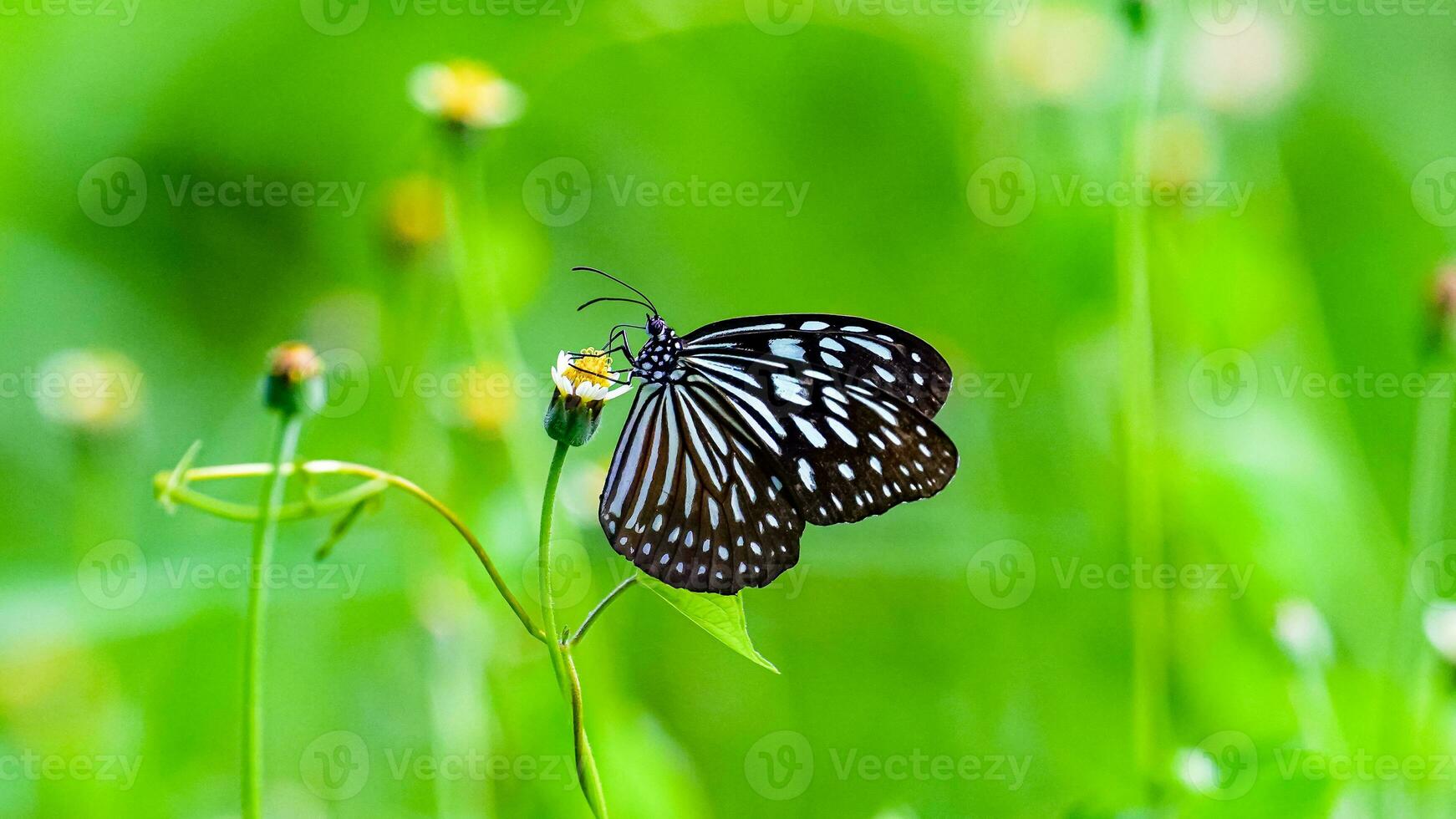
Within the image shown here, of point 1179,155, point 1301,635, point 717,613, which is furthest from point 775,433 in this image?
point 1179,155

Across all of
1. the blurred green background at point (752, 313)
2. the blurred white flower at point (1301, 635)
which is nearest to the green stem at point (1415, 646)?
the blurred green background at point (752, 313)

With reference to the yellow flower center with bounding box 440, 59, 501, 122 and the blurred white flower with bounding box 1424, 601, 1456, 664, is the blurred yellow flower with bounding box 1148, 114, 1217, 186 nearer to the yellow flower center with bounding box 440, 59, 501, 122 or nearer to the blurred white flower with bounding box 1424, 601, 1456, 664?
the blurred white flower with bounding box 1424, 601, 1456, 664

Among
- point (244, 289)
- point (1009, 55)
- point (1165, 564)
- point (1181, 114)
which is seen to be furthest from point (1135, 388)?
point (244, 289)

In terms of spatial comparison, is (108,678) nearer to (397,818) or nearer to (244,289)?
(397,818)

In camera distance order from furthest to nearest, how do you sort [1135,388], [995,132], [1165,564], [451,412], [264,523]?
[995,132]
[1165,564]
[451,412]
[1135,388]
[264,523]

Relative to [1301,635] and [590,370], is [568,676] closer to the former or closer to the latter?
[590,370]

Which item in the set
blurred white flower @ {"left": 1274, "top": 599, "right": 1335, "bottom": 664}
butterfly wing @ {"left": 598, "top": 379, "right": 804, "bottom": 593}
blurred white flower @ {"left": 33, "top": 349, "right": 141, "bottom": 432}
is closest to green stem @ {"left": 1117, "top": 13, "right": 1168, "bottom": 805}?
blurred white flower @ {"left": 1274, "top": 599, "right": 1335, "bottom": 664}
